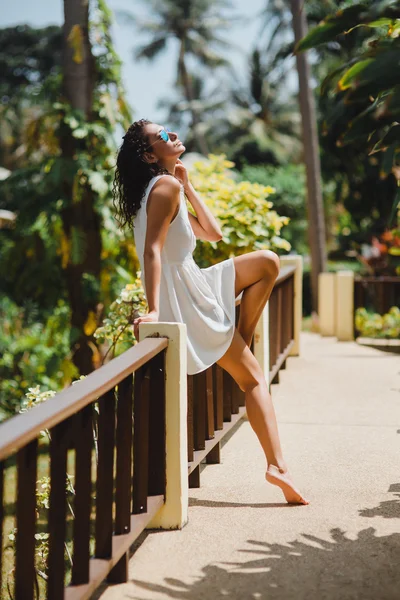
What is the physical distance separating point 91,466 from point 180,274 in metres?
1.16

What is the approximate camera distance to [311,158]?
17625 mm

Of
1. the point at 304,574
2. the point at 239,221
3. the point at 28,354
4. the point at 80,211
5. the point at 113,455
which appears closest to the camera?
the point at 113,455

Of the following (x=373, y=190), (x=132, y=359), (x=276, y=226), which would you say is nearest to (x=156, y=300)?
(x=132, y=359)

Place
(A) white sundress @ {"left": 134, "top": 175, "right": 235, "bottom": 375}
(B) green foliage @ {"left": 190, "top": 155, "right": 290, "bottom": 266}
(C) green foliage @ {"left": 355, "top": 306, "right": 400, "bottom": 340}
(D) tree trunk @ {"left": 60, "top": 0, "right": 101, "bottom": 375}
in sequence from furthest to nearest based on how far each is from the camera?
(C) green foliage @ {"left": 355, "top": 306, "right": 400, "bottom": 340} < (D) tree trunk @ {"left": 60, "top": 0, "right": 101, "bottom": 375} < (B) green foliage @ {"left": 190, "top": 155, "right": 290, "bottom": 266} < (A) white sundress @ {"left": 134, "top": 175, "right": 235, "bottom": 375}

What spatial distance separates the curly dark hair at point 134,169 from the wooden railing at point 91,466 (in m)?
0.70

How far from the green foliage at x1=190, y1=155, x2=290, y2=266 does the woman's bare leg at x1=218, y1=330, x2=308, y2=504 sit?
10.3 feet

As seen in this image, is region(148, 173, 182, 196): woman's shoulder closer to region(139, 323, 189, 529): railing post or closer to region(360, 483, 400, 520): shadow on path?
region(139, 323, 189, 529): railing post

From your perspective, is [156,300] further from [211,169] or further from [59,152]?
[59,152]

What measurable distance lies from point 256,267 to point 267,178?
25.8m

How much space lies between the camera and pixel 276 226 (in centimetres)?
743

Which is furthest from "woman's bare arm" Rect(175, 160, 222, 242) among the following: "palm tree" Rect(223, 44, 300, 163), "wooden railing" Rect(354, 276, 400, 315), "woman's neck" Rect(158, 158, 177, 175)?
"palm tree" Rect(223, 44, 300, 163)

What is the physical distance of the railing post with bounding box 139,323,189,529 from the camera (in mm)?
3625

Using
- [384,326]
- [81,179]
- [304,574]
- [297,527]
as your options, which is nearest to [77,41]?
[81,179]

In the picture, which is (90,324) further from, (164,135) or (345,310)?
(164,135)
